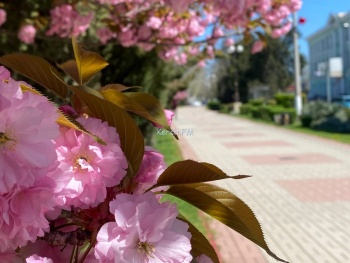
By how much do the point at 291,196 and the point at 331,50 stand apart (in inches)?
2584

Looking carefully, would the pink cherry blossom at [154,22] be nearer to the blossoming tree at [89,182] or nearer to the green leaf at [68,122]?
the blossoming tree at [89,182]

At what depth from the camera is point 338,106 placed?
69.7 feet

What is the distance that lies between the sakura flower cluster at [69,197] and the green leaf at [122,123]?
0.03m

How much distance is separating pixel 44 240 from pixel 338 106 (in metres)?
21.6

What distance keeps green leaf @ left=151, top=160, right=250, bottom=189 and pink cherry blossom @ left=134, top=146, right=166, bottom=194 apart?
41 millimetres

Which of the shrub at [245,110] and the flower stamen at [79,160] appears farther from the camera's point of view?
the shrub at [245,110]

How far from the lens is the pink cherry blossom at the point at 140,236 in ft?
2.56

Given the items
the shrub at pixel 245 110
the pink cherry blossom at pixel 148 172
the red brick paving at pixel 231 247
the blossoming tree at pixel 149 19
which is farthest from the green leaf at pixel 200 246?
the shrub at pixel 245 110

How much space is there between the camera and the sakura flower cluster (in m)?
0.71

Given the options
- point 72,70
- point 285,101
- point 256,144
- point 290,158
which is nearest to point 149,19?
point 72,70

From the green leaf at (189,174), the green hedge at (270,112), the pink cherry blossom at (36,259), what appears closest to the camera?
the pink cherry blossom at (36,259)

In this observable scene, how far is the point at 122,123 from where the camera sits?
0.92 metres

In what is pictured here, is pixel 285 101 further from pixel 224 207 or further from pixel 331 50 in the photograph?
pixel 224 207

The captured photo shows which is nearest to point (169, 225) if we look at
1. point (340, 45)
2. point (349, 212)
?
point (349, 212)
